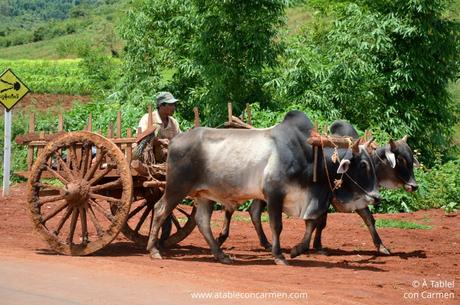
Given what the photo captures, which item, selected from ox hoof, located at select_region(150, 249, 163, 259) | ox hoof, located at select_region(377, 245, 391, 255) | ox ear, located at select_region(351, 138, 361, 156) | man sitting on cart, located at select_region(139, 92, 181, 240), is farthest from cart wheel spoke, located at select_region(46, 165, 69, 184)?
ox hoof, located at select_region(377, 245, 391, 255)

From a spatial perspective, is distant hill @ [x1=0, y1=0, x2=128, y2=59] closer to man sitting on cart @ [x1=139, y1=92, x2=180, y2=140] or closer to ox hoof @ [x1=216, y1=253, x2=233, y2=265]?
man sitting on cart @ [x1=139, y1=92, x2=180, y2=140]

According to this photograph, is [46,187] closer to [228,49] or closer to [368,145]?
Answer: [368,145]

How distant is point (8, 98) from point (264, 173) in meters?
9.46

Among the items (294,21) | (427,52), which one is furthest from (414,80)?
(294,21)

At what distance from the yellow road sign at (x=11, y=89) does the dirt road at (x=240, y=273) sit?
5.11m

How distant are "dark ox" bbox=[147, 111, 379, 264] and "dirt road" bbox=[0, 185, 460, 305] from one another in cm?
61

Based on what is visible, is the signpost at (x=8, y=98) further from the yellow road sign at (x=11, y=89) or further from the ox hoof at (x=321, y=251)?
the ox hoof at (x=321, y=251)

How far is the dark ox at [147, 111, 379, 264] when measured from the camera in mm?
9562

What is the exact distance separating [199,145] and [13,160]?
12265mm

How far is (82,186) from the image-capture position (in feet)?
32.2

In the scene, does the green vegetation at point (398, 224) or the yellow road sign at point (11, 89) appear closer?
the green vegetation at point (398, 224)

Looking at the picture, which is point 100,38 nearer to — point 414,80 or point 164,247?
point 414,80

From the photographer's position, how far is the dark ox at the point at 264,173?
9562 millimetres

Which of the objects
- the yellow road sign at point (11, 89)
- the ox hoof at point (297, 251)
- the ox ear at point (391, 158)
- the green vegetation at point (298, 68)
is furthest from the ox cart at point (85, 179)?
the yellow road sign at point (11, 89)
